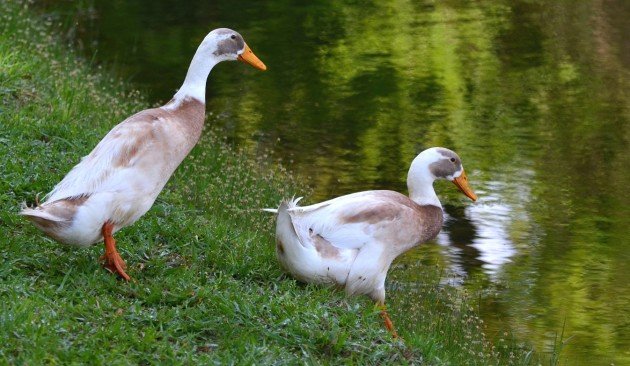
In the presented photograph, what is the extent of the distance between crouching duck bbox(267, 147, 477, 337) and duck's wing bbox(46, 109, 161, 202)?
87 centimetres

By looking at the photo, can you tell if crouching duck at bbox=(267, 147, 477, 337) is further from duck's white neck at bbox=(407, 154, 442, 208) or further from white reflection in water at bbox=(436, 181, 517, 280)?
white reflection in water at bbox=(436, 181, 517, 280)

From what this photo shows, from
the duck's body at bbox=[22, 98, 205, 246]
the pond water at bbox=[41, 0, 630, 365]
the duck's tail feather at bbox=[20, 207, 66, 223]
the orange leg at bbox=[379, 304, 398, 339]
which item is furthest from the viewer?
the pond water at bbox=[41, 0, 630, 365]

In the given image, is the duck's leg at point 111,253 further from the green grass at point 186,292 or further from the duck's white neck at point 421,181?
the duck's white neck at point 421,181

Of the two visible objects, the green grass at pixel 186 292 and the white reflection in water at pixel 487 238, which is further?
the white reflection in water at pixel 487 238

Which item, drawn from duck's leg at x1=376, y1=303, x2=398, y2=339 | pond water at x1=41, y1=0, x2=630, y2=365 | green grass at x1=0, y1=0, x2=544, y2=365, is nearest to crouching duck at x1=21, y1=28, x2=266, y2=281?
green grass at x1=0, y1=0, x2=544, y2=365

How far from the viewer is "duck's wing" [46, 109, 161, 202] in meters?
6.13

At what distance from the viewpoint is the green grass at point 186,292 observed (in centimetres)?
540

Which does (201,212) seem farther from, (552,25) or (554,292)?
(552,25)

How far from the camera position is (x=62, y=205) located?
238 inches

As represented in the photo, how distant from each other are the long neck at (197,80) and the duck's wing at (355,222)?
93cm

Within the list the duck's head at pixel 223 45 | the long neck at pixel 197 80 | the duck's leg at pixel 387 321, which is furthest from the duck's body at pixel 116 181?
the duck's leg at pixel 387 321

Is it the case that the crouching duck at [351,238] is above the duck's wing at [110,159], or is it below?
below

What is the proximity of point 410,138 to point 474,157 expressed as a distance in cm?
86

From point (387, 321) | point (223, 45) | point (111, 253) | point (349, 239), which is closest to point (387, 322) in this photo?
point (387, 321)
